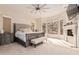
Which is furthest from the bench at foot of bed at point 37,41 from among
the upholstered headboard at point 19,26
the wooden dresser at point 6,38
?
the wooden dresser at point 6,38

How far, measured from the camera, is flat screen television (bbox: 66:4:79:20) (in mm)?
2258

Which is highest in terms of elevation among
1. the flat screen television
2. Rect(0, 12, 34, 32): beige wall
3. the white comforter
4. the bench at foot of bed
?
the flat screen television

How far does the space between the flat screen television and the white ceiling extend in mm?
141

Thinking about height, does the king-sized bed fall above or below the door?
below

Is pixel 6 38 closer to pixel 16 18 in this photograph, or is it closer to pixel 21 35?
pixel 21 35

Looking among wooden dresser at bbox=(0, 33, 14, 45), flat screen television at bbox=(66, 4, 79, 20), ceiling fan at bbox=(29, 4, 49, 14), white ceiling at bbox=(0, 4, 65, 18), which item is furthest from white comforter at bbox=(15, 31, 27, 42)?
flat screen television at bbox=(66, 4, 79, 20)

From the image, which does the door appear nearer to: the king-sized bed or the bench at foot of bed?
the king-sized bed

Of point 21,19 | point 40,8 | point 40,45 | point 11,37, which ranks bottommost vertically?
point 40,45

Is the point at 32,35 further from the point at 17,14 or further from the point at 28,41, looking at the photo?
the point at 17,14

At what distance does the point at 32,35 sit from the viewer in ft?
7.72

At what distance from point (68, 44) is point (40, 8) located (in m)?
0.93

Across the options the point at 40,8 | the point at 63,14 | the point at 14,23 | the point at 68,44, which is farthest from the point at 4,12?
the point at 68,44

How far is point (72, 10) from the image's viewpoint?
2.28 metres

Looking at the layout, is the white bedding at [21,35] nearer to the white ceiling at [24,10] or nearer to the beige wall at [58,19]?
the white ceiling at [24,10]
